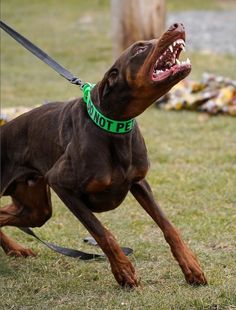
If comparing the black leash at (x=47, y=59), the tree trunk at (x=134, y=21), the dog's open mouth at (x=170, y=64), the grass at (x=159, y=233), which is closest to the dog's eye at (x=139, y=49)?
the dog's open mouth at (x=170, y=64)

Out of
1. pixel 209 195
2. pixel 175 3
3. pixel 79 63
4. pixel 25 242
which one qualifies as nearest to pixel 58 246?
pixel 25 242

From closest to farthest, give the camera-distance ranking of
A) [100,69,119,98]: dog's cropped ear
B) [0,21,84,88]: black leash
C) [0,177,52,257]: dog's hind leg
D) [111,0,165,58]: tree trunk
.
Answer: [100,69,119,98]: dog's cropped ear < [0,21,84,88]: black leash < [0,177,52,257]: dog's hind leg < [111,0,165,58]: tree trunk

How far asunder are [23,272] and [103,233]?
0.92m

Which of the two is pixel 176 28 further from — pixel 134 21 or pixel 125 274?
pixel 134 21

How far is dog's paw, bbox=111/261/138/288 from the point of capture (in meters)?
4.45

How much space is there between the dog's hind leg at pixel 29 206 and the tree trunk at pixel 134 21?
6478 millimetres

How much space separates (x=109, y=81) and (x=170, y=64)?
393 mm

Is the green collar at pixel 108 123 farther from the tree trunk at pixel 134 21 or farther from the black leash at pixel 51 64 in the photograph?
the tree trunk at pixel 134 21

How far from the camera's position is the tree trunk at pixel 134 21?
1146cm

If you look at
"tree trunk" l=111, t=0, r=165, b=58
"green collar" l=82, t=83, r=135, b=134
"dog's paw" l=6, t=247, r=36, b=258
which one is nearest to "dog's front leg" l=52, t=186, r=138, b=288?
"green collar" l=82, t=83, r=135, b=134

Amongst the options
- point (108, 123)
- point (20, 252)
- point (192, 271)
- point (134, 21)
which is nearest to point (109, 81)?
point (108, 123)

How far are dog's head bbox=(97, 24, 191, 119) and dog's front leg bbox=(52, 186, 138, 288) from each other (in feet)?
1.82

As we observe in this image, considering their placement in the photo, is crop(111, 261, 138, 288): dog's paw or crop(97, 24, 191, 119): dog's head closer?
crop(97, 24, 191, 119): dog's head

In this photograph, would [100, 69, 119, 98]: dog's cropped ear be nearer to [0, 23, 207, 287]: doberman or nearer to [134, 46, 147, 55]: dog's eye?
[0, 23, 207, 287]: doberman
